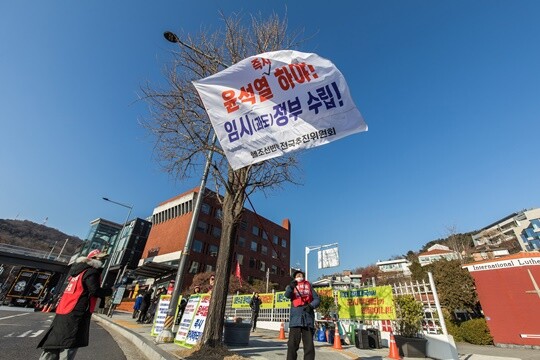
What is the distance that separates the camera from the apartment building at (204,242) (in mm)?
40438

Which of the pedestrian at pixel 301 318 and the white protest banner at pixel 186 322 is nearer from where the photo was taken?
the pedestrian at pixel 301 318

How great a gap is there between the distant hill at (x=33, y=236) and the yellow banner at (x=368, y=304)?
90.6m

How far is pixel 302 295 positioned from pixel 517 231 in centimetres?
7958

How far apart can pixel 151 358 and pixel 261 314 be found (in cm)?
1174

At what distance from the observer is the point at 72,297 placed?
131 inches

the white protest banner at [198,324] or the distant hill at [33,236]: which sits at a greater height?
the distant hill at [33,236]

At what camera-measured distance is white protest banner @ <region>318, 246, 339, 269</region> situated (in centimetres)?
1887

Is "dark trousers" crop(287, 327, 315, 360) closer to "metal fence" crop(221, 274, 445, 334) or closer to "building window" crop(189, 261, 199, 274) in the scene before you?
"metal fence" crop(221, 274, 445, 334)

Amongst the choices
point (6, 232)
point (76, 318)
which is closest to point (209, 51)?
point (76, 318)

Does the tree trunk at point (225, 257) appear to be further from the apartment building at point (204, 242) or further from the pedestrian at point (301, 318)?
the apartment building at point (204, 242)

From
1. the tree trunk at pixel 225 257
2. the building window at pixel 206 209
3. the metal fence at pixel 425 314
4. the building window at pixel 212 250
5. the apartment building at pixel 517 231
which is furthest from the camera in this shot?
the apartment building at pixel 517 231

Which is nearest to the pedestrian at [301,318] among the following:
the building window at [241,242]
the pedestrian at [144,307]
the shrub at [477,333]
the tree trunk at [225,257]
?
the tree trunk at [225,257]

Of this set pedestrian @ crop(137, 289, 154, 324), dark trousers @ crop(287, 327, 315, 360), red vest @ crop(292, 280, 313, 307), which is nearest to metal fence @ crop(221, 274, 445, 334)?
red vest @ crop(292, 280, 313, 307)

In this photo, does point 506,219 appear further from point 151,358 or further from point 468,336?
point 151,358
